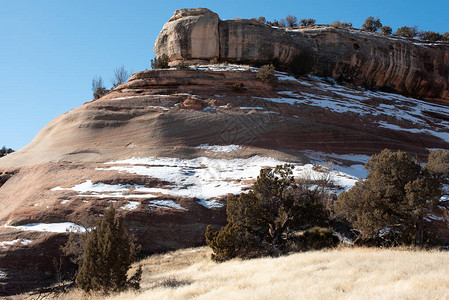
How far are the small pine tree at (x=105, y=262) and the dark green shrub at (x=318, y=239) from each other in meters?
7.13

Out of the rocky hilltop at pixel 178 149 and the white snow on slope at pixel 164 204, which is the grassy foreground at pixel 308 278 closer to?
the white snow on slope at pixel 164 204

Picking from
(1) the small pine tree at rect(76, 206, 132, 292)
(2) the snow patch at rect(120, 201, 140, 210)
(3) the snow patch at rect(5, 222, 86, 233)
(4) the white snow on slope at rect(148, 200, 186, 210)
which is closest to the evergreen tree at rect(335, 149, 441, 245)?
(4) the white snow on slope at rect(148, 200, 186, 210)

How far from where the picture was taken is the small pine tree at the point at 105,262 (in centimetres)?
991

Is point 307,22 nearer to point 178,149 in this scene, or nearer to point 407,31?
point 407,31

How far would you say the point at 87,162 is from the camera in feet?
66.0

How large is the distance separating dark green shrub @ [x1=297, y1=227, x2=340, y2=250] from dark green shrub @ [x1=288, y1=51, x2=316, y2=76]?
24.0 meters

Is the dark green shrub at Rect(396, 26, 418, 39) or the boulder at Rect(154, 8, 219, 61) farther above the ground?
the dark green shrub at Rect(396, 26, 418, 39)

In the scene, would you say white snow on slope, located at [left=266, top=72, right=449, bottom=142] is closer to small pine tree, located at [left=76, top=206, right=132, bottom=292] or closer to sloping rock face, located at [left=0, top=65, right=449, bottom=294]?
sloping rock face, located at [left=0, top=65, right=449, bottom=294]

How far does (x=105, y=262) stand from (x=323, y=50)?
3719 cm

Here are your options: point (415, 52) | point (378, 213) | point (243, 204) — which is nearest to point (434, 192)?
point (378, 213)

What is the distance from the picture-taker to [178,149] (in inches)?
853

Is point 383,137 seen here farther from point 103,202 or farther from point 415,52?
point 415,52

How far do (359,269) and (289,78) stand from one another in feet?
80.2

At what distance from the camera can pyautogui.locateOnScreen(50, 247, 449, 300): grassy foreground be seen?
666 cm
